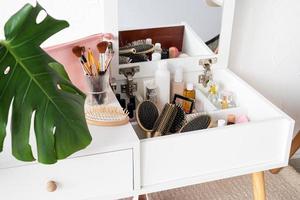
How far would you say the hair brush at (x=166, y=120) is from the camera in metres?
1.12

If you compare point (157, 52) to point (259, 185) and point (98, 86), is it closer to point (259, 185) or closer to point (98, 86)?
point (98, 86)

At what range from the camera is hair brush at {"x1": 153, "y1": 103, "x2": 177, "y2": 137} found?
1122 millimetres

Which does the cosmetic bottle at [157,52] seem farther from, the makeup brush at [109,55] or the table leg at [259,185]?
the table leg at [259,185]

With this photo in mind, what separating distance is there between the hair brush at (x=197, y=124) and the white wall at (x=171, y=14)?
12.4 inches

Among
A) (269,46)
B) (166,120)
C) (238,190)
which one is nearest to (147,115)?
(166,120)

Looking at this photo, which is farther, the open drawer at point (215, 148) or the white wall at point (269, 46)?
the white wall at point (269, 46)

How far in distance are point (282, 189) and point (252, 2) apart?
2.62 feet

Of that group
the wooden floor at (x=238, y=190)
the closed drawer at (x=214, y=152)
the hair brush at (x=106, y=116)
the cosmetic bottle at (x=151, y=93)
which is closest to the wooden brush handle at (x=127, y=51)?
the cosmetic bottle at (x=151, y=93)

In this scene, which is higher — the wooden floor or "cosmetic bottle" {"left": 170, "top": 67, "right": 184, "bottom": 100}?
"cosmetic bottle" {"left": 170, "top": 67, "right": 184, "bottom": 100}

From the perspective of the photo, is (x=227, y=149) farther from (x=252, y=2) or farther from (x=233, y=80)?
(x=252, y=2)

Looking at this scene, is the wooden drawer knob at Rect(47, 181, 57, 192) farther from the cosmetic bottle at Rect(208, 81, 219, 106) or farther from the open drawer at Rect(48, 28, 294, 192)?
the cosmetic bottle at Rect(208, 81, 219, 106)

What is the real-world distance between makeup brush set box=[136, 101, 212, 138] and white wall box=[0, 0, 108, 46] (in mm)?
284

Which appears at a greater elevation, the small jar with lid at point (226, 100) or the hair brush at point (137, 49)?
the hair brush at point (137, 49)

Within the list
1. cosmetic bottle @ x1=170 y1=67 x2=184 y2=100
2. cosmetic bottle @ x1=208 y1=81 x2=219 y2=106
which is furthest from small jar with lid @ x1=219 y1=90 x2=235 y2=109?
cosmetic bottle @ x1=170 y1=67 x2=184 y2=100
